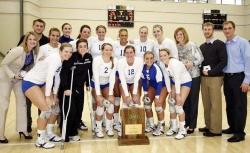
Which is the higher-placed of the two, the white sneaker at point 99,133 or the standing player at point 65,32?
the standing player at point 65,32

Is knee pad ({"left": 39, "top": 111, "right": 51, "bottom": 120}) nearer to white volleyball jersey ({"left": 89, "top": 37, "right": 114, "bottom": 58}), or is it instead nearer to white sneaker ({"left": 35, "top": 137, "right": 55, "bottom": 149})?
white sneaker ({"left": 35, "top": 137, "right": 55, "bottom": 149})

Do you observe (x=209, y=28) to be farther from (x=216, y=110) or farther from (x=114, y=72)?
(x=114, y=72)

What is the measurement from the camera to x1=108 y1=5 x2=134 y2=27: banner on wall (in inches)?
Answer: 570

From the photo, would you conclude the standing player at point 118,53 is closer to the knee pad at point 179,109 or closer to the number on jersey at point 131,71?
the number on jersey at point 131,71

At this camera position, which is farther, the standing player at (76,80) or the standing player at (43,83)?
the standing player at (76,80)

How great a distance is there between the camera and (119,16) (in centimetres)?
1449

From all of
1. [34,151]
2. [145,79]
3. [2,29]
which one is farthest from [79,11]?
[34,151]

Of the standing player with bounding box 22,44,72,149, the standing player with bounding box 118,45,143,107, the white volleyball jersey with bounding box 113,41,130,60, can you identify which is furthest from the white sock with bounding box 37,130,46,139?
the white volleyball jersey with bounding box 113,41,130,60

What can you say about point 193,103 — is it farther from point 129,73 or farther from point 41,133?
point 41,133

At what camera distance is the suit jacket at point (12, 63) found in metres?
4.46

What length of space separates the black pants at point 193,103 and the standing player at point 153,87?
1.48 ft

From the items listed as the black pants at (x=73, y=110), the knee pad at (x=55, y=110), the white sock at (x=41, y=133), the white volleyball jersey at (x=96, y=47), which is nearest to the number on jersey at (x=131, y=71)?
the white volleyball jersey at (x=96, y=47)

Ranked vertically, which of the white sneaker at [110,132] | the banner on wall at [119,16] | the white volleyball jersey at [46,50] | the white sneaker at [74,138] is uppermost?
the banner on wall at [119,16]

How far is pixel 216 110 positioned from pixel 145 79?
4.18 feet
